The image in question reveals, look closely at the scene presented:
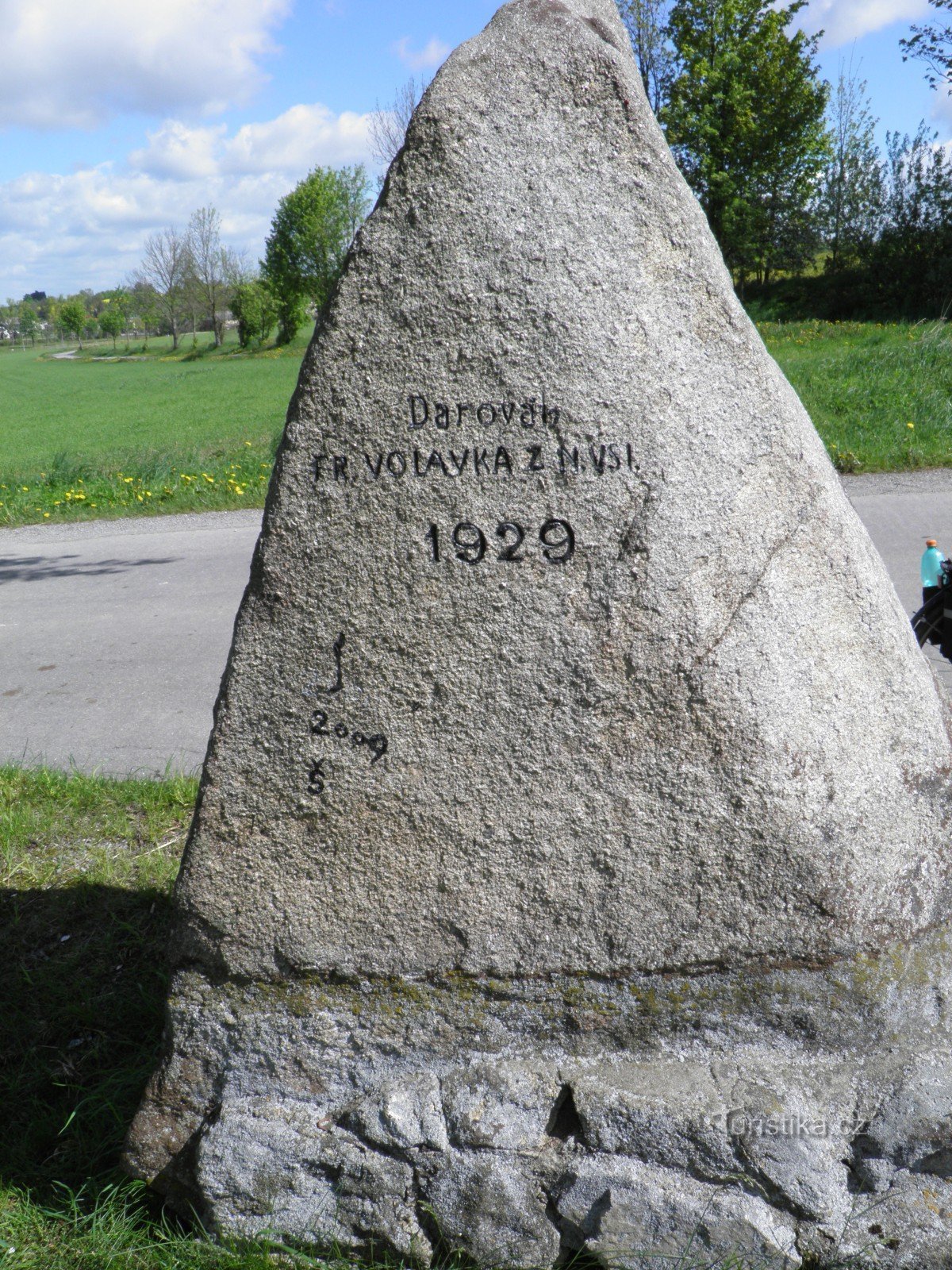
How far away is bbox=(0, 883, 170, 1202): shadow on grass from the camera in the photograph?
2.29 metres

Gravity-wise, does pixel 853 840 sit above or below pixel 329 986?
above

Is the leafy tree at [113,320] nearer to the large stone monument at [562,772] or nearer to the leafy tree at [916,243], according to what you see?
the leafy tree at [916,243]

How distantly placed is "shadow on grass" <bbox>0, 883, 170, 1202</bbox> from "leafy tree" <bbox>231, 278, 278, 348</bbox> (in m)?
56.5

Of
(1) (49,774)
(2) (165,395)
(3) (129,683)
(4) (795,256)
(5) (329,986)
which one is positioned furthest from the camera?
(2) (165,395)

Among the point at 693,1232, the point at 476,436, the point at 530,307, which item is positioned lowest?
the point at 693,1232

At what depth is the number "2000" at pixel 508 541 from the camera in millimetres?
1768

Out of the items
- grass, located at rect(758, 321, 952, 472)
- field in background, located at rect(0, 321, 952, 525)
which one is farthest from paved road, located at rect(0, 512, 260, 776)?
grass, located at rect(758, 321, 952, 472)

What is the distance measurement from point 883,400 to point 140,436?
584 inches

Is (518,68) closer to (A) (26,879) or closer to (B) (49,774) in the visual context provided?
(A) (26,879)

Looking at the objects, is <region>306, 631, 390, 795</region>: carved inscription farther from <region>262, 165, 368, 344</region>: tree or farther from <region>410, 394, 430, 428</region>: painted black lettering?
<region>262, 165, 368, 344</region>: tree

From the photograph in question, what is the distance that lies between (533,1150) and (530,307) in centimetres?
153

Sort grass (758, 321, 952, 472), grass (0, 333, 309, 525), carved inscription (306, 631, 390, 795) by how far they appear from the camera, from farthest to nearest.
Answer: grass (0, 333, 309, 525), grass (758, 321, 952, 472), carved inscription (306, 631, 390, 795)

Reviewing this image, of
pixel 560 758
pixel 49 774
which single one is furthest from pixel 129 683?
pixel 560 758

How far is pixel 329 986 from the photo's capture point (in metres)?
1.92
